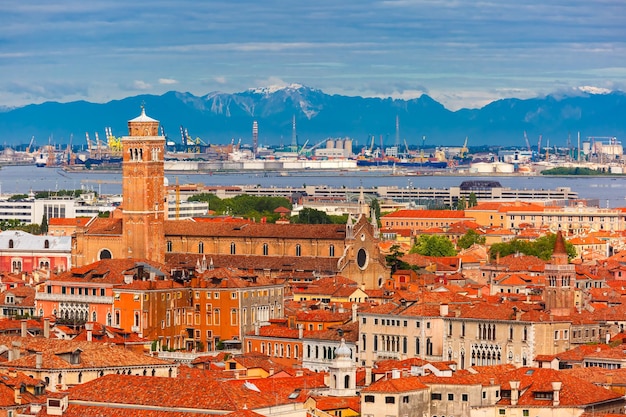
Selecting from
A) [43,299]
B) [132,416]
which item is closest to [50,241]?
[43,299]

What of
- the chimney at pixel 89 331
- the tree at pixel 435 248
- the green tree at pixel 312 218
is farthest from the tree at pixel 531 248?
the chimney at pixel 89 331

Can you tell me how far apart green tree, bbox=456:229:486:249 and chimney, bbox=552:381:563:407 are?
68563 millimetres

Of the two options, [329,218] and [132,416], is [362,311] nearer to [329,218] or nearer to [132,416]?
[132,416]

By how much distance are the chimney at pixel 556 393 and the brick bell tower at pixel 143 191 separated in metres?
43.0

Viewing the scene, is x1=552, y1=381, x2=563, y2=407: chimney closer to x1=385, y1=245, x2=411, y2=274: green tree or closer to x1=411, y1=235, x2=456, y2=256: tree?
x1=385, y1=245, x2=411, y2=274: green tree

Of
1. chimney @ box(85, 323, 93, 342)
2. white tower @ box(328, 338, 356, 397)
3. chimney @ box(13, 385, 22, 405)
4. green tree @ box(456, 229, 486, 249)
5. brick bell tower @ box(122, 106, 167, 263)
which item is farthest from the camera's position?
green tree @ box(456, 229, 486, 249)

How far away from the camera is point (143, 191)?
3127 inches

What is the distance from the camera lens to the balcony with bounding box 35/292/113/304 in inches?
2498

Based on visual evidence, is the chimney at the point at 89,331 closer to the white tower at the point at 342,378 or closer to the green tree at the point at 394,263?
the white tower at the point at 342,378

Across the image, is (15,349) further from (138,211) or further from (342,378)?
(138,211)

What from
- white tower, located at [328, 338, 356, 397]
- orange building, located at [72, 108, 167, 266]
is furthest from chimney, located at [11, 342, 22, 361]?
orange building, located at [72, 108, 167, 266]

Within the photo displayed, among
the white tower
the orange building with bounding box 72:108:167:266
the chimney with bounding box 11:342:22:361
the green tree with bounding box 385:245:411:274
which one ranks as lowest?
the green tree with bounding box 385:245:411:274

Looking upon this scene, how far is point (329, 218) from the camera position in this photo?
399ft

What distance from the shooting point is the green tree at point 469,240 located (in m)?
107
